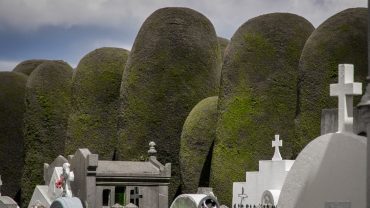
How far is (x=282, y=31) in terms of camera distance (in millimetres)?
25141

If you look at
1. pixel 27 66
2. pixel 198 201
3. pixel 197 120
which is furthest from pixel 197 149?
pixel 27 66

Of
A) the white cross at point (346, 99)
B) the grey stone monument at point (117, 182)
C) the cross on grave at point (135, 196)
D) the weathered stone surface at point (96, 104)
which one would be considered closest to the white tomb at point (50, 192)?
the grey stone monument at point (117, 182)

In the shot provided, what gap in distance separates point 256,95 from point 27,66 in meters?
23.4

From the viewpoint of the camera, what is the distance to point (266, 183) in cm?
2097

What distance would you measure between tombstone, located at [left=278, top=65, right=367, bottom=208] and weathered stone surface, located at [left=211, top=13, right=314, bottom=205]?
11.6 metres

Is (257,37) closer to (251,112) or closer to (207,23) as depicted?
(251,112)

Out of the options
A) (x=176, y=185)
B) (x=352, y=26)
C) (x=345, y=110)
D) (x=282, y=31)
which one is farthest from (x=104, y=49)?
(x=345, y=110)

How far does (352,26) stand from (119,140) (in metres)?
10.8

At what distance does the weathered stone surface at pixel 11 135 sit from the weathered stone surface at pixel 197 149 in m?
11.8

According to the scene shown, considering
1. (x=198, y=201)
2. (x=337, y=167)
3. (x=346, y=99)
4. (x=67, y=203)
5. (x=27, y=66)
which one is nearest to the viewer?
(x=337, y=167)

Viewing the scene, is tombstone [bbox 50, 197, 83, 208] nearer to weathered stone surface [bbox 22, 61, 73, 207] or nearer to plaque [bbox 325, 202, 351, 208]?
plaque [bbox 325, 202, 351, 208]

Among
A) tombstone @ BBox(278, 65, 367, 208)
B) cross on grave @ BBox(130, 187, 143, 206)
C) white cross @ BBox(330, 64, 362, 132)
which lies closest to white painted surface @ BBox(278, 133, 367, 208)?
tombstone @ BBox(278, 65, 367, 208)

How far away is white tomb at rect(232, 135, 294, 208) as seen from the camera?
20.3 metres

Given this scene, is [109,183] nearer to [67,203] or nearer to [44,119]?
[67,203]
